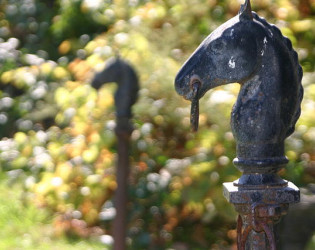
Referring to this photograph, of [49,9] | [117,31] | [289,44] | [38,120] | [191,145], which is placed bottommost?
[289,44]

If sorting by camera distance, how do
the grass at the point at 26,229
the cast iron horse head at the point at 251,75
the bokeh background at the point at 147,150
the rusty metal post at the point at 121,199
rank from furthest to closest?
the grass at the point at 26,229 < the bokeh background at the point at 147,150 < the rusty metal post at the point at 121,199 < the cast iron horse head at the point at 251,75

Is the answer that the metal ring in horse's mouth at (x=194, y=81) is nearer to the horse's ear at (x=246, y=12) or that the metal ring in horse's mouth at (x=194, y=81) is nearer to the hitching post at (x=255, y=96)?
the hitching post at (x=255, y=96)

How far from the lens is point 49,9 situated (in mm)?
7750

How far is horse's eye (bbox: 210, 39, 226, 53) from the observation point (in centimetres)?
224

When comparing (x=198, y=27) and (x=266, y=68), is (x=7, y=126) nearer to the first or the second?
(x=198, y=27)

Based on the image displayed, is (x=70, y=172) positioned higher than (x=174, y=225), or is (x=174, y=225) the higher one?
(x=70, y=172)

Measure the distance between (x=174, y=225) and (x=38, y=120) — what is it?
239 centimetres

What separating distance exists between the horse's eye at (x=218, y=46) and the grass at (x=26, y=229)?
2825 millimetres

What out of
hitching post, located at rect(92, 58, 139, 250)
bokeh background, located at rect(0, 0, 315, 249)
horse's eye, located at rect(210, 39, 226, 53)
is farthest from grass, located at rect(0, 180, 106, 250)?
horse's eye, located at rect(210, 39, 226, 53)

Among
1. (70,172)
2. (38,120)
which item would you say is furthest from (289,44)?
(38,120)

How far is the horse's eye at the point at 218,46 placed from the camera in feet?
7.35

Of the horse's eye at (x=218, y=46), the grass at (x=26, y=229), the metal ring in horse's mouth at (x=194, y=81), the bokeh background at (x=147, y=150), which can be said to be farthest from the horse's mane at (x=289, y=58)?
the grass at (x=26, y=229)

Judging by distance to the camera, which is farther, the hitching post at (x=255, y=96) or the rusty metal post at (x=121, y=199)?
the rusty metal post at (x=121, y=199)

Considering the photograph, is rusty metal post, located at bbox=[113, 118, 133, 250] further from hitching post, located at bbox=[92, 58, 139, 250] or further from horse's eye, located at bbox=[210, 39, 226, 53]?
horse's eye, located at bbox=[210, 39, 226, 53]
